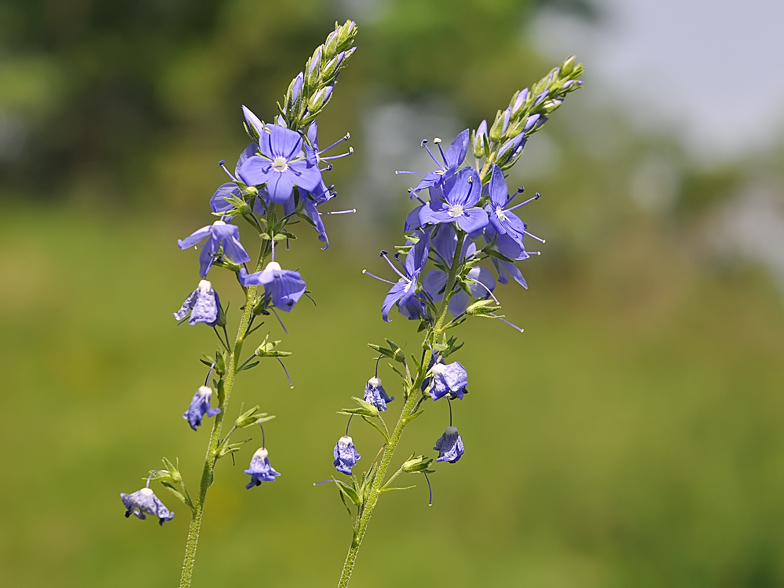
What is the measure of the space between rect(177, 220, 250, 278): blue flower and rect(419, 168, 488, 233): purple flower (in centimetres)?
60

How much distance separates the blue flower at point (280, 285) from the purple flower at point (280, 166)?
0.22 meters

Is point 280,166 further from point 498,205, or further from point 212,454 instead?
point 212,454

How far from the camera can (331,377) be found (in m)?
12.9

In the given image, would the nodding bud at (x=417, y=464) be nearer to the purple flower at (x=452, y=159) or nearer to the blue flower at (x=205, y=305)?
the blue flower at (x=205, y=305)

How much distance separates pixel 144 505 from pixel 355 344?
12.1 metres

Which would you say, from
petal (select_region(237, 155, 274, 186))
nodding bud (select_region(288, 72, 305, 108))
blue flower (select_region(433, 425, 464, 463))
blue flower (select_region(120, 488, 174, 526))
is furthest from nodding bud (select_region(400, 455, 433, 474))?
nodding bud (select_region(288, 72, 305, 108))

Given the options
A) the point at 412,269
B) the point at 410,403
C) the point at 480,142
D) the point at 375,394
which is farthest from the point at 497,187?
the point at 375,394

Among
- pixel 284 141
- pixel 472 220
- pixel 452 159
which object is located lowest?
pixel 472 220

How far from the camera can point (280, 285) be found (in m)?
2.32

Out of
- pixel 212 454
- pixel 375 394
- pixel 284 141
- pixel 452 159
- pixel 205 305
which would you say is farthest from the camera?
pixel 375 394

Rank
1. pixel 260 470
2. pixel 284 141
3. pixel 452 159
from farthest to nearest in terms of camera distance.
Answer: pixel 452 159, pixel 260 470, pixel 284 141

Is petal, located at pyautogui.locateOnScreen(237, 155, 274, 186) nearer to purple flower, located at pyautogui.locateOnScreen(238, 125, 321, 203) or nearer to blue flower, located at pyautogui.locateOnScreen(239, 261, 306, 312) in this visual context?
purple flower, located at pyautogui.locateOnScreen(238, 125, 321, 203)

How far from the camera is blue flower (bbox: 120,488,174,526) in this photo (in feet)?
8.21

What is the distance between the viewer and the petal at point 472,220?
231cm
